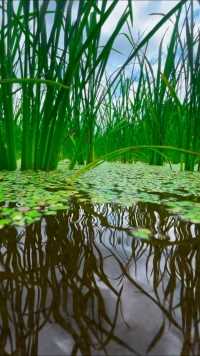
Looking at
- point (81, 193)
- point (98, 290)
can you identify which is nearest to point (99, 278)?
point (98, 290)

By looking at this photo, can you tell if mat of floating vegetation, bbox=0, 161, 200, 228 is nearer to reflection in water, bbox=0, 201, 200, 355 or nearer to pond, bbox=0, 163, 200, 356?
pond, bbox=0, 163, 200, 356

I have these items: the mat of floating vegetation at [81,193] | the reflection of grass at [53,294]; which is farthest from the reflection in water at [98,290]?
the mat of floating vegetation at [81,193]

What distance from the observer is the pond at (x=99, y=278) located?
0.41 meters

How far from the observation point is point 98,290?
0.53 meters

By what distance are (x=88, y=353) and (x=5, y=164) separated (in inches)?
59.0

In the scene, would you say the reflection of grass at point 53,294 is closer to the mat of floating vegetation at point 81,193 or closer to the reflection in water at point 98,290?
the reflection in water at point 98,290

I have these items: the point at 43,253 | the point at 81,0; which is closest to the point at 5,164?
the point at 81,0

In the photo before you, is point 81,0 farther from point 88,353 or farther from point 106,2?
point 88,353

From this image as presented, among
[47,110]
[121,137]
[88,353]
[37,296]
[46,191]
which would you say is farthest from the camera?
[121,137]

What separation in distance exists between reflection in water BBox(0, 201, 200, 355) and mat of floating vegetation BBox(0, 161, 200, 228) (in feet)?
0.40

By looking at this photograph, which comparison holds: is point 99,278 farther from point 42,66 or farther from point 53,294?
point 42,66

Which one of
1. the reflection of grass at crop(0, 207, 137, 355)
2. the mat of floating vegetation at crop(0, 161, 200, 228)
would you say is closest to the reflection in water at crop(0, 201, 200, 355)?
the reflection of grass at crop(0, 207, 137, 355)

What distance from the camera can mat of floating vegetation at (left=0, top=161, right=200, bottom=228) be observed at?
97 cm

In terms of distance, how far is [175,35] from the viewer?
181 cm
